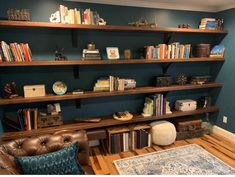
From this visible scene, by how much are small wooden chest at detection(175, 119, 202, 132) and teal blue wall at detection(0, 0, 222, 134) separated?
49 centimetres

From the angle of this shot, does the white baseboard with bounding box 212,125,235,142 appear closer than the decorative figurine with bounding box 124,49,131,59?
No

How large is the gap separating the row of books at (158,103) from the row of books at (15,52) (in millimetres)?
1945

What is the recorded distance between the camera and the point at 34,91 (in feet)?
7.82

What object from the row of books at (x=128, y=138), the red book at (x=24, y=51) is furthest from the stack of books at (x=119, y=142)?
the red book at (x=24, y=51)

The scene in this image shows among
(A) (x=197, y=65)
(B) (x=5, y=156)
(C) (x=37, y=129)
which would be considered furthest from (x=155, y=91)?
(B) (x=5, y=156)

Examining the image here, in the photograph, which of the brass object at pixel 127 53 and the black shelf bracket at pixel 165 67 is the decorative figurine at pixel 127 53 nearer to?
the brass object at pixel 127 53

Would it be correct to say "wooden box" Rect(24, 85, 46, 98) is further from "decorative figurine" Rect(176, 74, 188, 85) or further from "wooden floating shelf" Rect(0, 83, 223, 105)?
"decorative figurine" Rect(176, 74, 188, 85)

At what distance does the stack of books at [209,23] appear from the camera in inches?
121

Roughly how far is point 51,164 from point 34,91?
1319 mm

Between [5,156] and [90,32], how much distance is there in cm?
196

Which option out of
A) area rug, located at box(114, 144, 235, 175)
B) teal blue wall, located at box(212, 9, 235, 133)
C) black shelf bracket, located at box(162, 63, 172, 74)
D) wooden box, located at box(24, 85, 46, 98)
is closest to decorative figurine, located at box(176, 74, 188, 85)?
black shelf bracket, located at box(162, 63, 172, 74)

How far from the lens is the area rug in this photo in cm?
232

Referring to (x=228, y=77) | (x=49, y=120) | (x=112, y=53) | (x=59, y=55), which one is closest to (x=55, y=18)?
(x=59, y=55)

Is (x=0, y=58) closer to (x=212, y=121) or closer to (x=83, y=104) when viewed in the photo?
(x=83, y=104)
